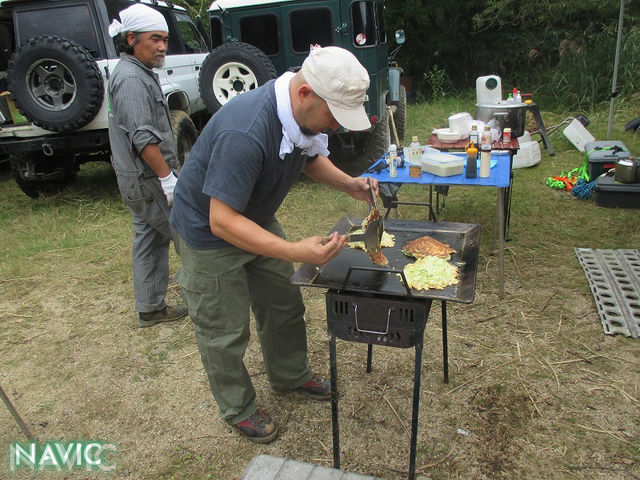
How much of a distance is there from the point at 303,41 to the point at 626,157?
3969 mm

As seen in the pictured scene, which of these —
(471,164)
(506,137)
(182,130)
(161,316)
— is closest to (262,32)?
(182,130)

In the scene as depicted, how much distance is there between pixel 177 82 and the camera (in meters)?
6.15

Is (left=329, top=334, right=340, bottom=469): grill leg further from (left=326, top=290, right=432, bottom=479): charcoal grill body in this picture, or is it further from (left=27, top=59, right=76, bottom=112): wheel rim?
(left=27, top=59, right=76, bottom=112): wheel rim

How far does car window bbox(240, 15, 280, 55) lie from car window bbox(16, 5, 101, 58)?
1.84 metres

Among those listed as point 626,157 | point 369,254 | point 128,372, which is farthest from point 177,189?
point 626,157

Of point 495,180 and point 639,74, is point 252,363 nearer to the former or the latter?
point 495,180

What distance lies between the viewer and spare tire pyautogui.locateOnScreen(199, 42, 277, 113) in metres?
5.49

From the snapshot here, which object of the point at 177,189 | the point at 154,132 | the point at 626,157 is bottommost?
the point at 626,157

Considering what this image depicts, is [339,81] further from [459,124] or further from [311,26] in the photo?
[311,26]

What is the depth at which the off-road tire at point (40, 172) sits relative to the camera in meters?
5.75

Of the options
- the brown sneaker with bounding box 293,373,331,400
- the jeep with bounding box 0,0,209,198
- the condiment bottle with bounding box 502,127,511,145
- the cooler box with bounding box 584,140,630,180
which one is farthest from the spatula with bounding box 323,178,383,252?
the cooler box with bounding box 584,140,630,180

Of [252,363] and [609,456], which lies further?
[252,363]

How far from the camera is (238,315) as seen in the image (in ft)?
7.09

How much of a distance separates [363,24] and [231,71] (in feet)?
5.56
